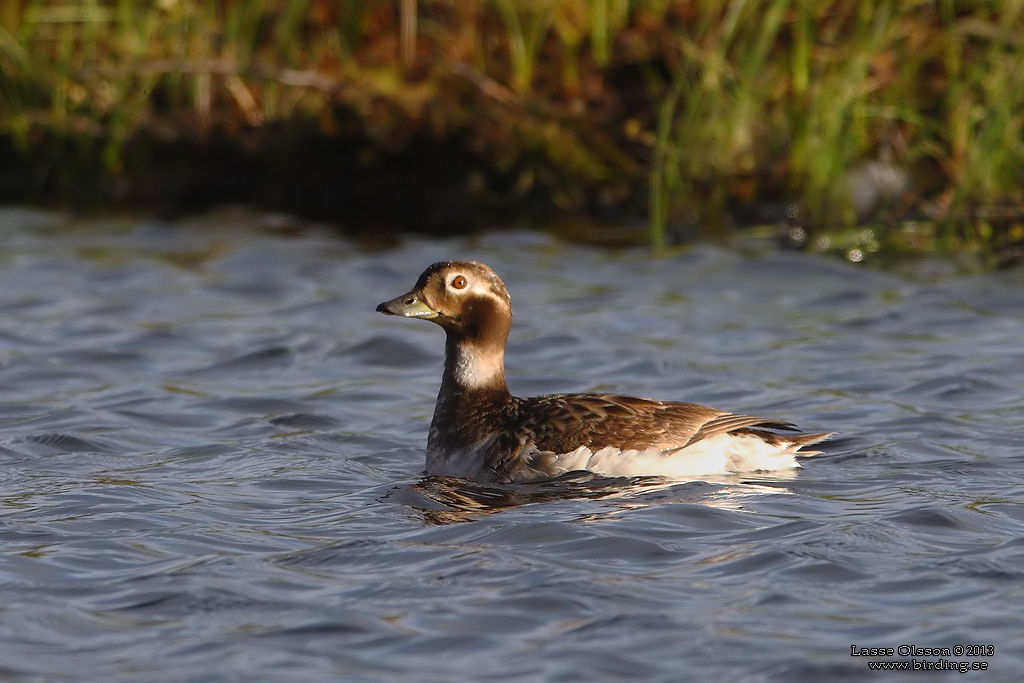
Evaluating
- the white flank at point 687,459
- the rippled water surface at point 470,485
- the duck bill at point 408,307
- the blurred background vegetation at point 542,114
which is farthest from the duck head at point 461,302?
the blurred background vegetation at point 542,114

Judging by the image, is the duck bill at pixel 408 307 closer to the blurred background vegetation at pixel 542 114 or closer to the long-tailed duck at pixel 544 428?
the long-tailed duck at pixel 544 428

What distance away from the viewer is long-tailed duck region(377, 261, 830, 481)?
6.94 m

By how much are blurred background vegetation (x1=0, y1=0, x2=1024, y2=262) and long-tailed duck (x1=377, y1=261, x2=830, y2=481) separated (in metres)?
3.72

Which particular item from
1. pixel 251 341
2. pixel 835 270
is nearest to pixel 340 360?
pixel 251 341

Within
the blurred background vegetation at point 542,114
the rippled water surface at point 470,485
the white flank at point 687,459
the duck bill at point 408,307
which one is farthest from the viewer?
the blurred background vegetation at point 542,114

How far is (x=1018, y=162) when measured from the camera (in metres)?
11.1

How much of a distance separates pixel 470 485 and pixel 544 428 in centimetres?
41

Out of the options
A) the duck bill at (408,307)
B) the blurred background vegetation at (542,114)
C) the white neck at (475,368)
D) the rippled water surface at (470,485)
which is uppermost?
the blurred background vegetation at (542,114)

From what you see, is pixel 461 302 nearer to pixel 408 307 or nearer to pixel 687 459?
pixel 408 307

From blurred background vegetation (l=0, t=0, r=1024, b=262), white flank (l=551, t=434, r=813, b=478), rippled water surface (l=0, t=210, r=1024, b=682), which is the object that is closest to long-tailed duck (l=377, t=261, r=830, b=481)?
white flank (l=551, t=434, r=813, b=478)

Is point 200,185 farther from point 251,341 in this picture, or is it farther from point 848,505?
point 848,505

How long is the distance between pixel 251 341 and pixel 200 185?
13.2 ft

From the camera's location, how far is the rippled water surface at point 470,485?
486 centimetres

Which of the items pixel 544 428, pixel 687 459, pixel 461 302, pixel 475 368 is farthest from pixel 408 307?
pixel 687 459
